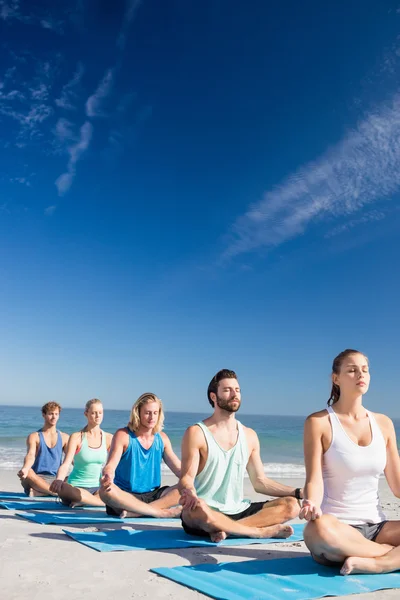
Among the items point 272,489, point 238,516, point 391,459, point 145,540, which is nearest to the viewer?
point 391,459

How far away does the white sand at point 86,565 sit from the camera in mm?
3646

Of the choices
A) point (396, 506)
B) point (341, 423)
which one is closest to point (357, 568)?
point (341, 423)

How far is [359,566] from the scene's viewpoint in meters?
4.00

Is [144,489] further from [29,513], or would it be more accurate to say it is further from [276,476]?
[276,476]

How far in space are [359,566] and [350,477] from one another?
23.0 inches

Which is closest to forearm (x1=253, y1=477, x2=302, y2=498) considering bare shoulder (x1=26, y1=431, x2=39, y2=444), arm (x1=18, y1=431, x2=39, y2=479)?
arm (x1=18, y1=431, x2=39, y2=479)

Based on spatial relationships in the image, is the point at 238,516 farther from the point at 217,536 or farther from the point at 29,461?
the point at 29,461

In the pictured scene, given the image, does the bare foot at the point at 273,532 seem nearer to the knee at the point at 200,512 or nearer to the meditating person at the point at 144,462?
the knee at the point at 200,512

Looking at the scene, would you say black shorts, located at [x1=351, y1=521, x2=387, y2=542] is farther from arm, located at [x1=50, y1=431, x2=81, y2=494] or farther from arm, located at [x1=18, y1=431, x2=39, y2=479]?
arm, located at [x1=18, y1=431, x2=39, y2=479]

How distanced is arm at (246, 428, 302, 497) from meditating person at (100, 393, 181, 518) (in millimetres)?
1133

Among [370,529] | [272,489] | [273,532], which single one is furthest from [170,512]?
[370,529]

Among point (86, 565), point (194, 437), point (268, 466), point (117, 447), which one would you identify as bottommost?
point (268, 466)

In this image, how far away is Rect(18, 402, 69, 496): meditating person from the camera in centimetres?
854

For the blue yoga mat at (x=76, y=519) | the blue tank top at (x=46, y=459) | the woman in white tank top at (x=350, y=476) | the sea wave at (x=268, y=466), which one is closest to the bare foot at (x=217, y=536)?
the woman in white tank top at (x=350, y=476)
